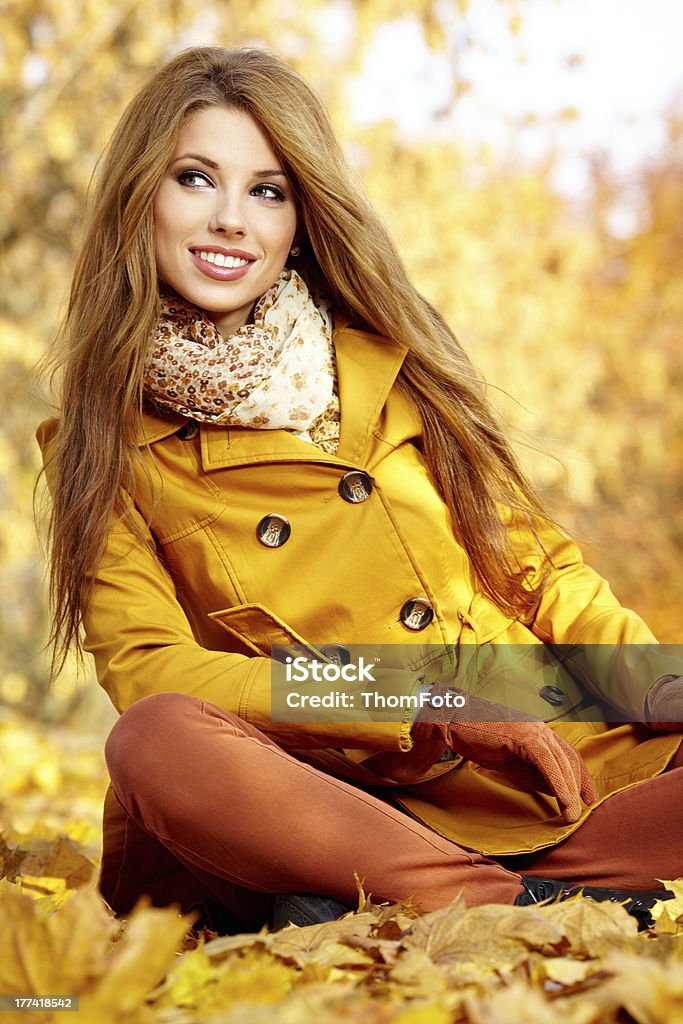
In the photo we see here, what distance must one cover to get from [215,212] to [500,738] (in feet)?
4.23

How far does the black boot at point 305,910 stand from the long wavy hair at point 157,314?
0.76 meters

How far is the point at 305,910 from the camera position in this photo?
6.50 ft

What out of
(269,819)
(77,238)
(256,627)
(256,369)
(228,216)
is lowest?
(269,819)

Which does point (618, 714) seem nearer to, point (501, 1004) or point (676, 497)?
point (501, 1004)

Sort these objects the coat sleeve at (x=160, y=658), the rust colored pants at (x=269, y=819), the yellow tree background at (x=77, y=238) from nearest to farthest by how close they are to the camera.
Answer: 1. the rust colored pants at (x=269, y=819)
2. the coat sleeve at (x=160, y=658)
3. the yellow tree background at (x=77, y=238)

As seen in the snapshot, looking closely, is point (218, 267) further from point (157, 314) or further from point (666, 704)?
point (666, 704)

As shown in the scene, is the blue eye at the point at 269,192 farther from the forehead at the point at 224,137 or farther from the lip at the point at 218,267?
the lip at the point at 218,267

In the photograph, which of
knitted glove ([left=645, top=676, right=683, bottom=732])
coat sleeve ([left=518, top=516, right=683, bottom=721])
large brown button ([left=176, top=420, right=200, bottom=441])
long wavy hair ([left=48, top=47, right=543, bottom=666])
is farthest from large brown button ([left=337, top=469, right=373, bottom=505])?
knitted glove ([left=645, top=676, right=683, bottom=732])

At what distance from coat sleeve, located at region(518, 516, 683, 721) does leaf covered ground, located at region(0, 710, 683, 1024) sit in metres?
0.45

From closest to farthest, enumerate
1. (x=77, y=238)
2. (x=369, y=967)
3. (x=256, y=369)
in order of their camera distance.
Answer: (x=369, y=967), (x=256, y=369), (x=77, y=238)

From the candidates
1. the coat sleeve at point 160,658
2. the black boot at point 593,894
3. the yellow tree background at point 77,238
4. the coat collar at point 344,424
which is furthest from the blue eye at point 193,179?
the black boot at point 593,894

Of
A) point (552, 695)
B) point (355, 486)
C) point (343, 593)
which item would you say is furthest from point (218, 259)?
point (552, 695)

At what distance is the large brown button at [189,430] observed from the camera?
252 cm

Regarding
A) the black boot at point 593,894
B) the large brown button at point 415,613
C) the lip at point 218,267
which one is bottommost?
the black boot at point 593,894
